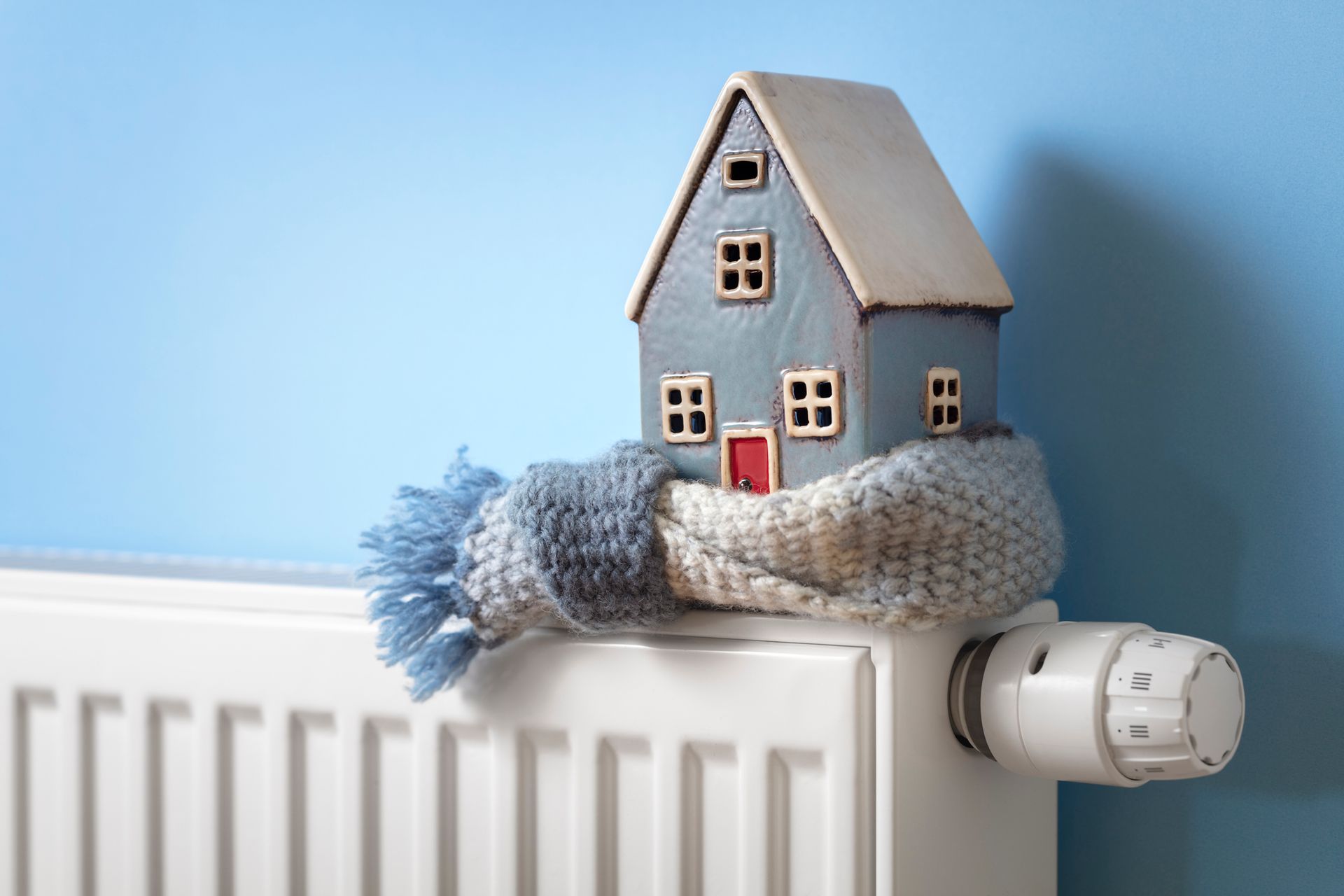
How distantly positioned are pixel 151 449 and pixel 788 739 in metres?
0.68

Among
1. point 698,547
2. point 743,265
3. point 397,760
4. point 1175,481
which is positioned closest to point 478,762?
point 397,760

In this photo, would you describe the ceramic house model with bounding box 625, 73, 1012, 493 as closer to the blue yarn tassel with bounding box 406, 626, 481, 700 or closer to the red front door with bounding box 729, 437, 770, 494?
the red front door with bounding box 729, 437, 770, 494

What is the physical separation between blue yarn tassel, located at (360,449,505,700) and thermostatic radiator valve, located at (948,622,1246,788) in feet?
0.90

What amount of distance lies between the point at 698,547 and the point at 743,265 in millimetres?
146

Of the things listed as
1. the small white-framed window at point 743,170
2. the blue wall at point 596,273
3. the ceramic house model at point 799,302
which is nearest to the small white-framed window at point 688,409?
the ceramic house model at point 799,302

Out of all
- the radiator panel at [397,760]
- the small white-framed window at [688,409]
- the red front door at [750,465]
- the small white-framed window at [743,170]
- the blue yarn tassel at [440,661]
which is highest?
the small white-framed window at [743,170]

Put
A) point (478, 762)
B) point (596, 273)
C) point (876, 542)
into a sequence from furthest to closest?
point (596, 273), point (478, 762), point (876, 542)

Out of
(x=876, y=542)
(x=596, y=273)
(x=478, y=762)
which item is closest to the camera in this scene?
(x=876, y=542)

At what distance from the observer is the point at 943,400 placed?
606mm

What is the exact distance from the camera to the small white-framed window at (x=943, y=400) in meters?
0.60

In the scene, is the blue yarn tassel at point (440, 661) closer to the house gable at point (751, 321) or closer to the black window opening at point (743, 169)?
the house gable at point (751, 321)

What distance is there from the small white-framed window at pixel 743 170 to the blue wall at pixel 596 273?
0.68ft

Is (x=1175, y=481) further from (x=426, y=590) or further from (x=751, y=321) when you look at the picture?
(x=426, y=590)

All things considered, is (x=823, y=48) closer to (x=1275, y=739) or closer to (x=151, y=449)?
(x=1275, y=739)
